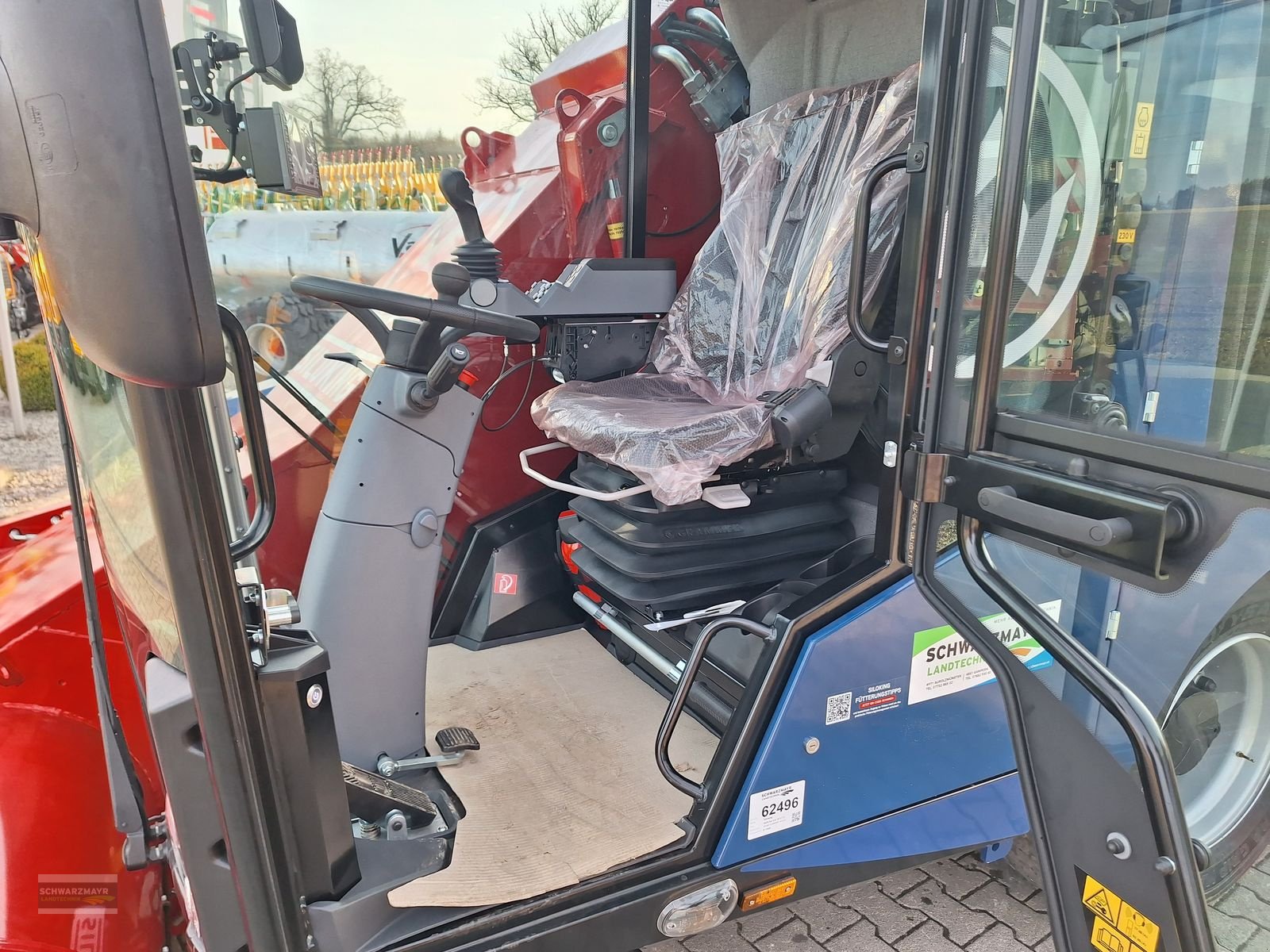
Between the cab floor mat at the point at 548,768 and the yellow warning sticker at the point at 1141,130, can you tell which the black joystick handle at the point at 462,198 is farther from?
the yellow warning sticker at the point at 1141,130

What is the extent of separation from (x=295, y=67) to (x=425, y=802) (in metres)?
1.21

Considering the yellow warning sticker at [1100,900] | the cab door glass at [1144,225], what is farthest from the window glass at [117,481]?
the yellow warning sticker at [1100,900]

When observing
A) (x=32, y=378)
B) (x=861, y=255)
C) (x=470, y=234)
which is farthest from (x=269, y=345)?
(x=32, y=378)

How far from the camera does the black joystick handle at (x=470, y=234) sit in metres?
1.81

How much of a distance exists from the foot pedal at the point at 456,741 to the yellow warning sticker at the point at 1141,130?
164cm

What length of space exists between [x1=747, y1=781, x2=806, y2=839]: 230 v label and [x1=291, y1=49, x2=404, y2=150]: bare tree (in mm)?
2204

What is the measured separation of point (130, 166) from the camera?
621mm

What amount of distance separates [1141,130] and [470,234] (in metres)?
1.34

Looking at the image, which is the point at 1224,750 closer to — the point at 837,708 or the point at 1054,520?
the point at 1054,520

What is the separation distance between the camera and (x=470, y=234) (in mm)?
1898

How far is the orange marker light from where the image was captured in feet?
5.21

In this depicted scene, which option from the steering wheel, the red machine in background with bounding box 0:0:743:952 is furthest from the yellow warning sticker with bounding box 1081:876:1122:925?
the red machine in background with bounding box 0:0:743:952

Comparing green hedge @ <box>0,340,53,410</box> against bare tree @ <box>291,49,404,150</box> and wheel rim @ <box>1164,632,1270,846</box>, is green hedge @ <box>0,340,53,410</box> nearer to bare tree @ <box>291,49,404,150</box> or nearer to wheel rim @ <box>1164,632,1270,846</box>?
bare tree @ <box>291,49,404,150</box>

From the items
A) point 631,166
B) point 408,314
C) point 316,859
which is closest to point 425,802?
point 316,859
